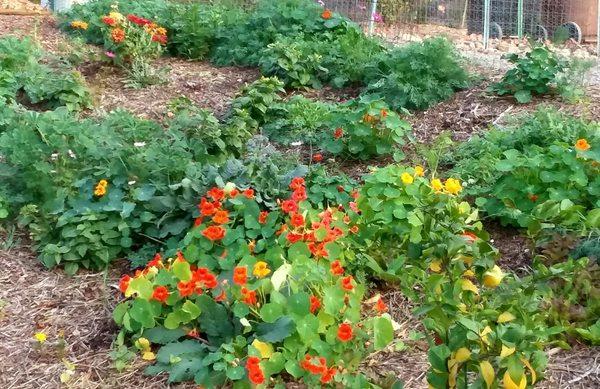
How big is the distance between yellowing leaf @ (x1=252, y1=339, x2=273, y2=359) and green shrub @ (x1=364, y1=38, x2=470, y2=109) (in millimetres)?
3129

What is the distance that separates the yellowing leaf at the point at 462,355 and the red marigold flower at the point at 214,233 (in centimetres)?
139

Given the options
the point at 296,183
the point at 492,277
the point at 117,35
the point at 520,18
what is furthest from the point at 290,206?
the point at 520,18

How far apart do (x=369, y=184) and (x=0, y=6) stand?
6766 mm

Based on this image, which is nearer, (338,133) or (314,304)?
(314,304)

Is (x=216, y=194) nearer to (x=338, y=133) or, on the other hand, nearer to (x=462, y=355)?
(x=338, y=133)

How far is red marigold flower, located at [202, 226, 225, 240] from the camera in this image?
3479mm

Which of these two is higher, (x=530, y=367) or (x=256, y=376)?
(x=530, y=367)

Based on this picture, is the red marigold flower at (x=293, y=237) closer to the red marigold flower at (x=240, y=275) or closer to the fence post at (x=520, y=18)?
the red marigold flower at (x=240, y=275)

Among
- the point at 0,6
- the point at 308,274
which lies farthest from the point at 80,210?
the point at 0,6

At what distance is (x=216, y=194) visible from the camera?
3684mm

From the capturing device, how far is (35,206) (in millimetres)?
4109

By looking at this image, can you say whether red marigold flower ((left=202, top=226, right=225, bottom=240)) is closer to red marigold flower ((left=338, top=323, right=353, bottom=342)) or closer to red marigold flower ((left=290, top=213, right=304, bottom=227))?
red marigold flower ((left=290, top=213, right=304, bottom=227))

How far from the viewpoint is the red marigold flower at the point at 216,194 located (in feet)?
12.1

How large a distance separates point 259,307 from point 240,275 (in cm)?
18
